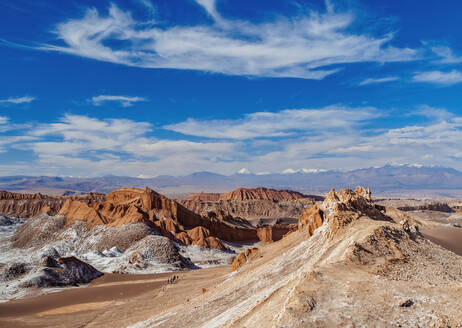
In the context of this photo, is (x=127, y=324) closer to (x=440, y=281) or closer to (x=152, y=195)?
(x=440, y=281)

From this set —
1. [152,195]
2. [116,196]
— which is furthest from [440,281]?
[116,196]

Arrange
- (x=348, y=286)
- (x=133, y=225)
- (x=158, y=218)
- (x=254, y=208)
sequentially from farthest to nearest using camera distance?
(x=254, y=208) < (x=158, y=218) < (x=133, y=225) < (x=348, y=286)

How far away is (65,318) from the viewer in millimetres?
21656

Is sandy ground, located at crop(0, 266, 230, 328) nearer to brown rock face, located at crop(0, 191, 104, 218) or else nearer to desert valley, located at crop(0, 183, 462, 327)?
desert valley, located at crop(0, 183, 462, 327)

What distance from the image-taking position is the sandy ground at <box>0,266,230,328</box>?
67.4 ft

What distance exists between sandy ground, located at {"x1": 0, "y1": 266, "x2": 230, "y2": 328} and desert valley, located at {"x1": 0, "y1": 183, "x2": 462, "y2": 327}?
0.11 m

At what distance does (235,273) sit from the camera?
21.9 metres

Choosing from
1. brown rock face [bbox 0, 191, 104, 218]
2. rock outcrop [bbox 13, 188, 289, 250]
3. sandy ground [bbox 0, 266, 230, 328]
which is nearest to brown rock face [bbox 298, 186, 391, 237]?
sandy ground [bbox 0, 266, 230, 328]

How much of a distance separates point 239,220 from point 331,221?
7721 centimetres

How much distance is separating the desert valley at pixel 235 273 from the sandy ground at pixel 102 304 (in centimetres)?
11

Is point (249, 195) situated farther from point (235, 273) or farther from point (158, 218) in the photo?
point (235, 273)

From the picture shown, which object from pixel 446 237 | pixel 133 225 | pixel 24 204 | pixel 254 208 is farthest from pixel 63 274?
pixel 254 208

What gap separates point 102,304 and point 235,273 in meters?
9.66

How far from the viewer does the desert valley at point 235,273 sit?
848cm
